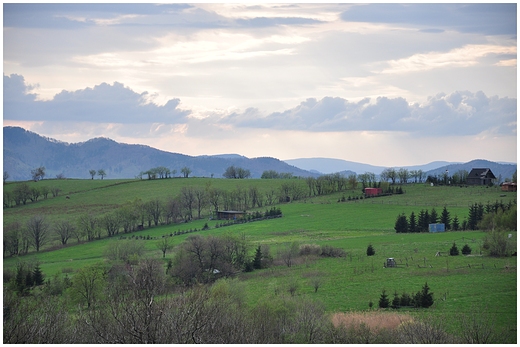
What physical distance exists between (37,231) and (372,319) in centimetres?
5286

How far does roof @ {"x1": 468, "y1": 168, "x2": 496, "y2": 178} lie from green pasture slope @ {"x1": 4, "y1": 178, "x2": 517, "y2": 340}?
4.62m

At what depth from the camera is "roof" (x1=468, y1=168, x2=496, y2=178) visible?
91.4 meters

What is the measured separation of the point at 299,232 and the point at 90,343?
47.8m

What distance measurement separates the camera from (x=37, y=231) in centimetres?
6875

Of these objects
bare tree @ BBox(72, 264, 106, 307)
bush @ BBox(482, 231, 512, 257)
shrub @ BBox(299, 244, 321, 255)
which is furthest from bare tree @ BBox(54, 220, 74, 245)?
bush @ BBox(482, 231, 512, 257)

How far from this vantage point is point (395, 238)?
5931cm

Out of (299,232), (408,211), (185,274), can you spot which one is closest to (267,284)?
(185,274)

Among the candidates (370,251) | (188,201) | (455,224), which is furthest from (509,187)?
(188,201)

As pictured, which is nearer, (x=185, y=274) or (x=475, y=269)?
(x=475, y=269)

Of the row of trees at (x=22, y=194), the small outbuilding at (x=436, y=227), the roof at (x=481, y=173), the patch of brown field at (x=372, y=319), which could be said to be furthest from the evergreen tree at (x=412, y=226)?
the row of trees at (x=22, y=194)

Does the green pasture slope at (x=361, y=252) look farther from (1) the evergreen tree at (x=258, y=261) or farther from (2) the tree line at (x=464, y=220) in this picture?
(2) the tree line at (x=464, y=220)

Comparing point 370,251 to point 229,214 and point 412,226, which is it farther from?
point 229,214

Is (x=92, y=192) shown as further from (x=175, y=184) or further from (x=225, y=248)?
(x=225, y=248)

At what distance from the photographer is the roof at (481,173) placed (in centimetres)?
9137
